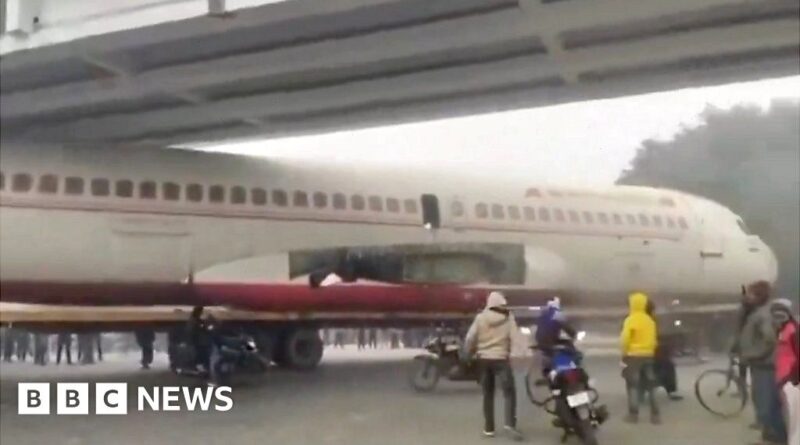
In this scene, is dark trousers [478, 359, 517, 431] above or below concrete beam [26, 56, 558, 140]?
below

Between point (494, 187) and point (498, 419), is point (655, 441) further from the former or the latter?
point (494, 187)

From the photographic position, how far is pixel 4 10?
1011 cm

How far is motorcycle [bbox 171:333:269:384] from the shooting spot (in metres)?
9.91

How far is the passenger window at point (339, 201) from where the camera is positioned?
13469mm

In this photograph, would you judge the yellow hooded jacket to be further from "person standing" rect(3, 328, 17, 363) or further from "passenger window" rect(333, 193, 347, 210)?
"person standing" rect(3, 328, 17, 363)

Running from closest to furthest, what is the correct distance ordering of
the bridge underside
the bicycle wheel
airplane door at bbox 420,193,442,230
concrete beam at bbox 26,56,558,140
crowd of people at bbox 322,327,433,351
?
the bicycle wheel, the bridge underside, crowd of people at bbox 322,327,433,351, concrete beam at bbox 26,56,558,140, airplane door at bbox 420,193,442,230

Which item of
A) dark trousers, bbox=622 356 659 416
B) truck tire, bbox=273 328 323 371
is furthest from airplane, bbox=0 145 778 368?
dark trousers, bbox=622 356 659 416

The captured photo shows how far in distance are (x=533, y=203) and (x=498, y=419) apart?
4.98 meters

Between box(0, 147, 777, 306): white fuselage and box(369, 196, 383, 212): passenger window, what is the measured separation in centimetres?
2

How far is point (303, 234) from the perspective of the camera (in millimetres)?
13203

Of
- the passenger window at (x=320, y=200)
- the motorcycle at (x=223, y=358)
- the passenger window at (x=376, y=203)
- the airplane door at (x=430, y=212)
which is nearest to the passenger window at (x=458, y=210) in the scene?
the airplane door at (x=430, y=212)

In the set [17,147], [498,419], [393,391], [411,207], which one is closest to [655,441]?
[498,419]

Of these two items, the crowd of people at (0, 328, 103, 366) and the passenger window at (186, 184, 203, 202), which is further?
the passenger window at (186, 184, 203, 202)

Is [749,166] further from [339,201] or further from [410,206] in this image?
[339,201]
